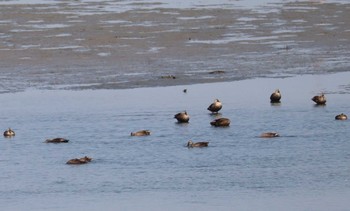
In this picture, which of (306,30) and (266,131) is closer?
(266,131)

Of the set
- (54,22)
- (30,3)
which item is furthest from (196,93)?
(30,3)

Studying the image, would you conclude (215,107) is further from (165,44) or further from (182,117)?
(165,44)

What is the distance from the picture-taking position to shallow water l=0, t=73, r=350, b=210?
55.1 ft

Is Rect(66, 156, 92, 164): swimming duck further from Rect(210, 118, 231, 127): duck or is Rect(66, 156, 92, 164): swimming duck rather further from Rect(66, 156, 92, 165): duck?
Rect(210, 118, 231, 127): duck

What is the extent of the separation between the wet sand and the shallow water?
6.75 feet

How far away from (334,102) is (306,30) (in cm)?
1391

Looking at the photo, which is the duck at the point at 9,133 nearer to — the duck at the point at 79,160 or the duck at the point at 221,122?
the duck at the point at 79,160

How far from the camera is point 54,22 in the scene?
4334cm

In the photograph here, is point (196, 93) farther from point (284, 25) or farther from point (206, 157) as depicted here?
point (284, 25)

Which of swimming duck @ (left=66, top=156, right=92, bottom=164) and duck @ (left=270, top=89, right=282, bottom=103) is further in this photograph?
duck @ (left=270, top=89, right=282, bottom=103)

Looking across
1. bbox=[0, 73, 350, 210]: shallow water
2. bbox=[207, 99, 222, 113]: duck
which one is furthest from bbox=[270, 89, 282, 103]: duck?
bbox=[207, 99, 222, 113]: duck

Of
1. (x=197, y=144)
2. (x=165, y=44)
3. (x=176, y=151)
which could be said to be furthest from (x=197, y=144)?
(x=165, y=44)

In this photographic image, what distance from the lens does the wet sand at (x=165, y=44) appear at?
1169 inches

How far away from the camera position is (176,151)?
66.0ft
